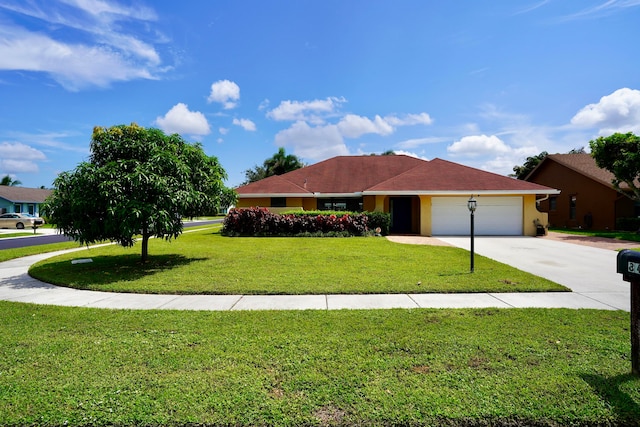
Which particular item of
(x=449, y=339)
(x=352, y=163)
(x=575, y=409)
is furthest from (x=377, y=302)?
(x=352, y=163)

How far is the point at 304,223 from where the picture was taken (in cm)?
1855

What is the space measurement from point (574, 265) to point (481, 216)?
32.6 ft

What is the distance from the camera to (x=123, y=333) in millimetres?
4566

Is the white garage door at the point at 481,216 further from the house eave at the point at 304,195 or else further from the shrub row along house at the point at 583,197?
the shrub row along house at the point at 583,197

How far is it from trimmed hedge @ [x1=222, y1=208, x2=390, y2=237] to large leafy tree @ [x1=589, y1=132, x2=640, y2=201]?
12.1 m

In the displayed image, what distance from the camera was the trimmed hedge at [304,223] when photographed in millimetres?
18281

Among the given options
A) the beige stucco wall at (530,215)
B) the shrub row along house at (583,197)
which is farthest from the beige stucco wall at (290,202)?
the shrub row along house at (583,197)

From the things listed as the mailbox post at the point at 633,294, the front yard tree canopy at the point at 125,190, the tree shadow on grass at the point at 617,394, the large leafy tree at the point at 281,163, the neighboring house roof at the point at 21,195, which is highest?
the large leafy tree at the point at 281,163

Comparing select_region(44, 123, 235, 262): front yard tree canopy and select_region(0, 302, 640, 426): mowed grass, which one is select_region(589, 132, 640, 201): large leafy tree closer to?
select_region(0, 302, 640, 426): mowed grass

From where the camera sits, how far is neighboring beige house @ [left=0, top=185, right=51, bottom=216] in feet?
126

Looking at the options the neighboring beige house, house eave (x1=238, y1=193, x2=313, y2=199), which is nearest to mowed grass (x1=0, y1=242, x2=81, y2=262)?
house eave (x1=238, y1=193, x2=313, y2=199)

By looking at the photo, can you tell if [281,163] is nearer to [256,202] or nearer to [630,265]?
[256,202]

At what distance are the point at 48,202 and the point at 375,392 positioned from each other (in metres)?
9.74

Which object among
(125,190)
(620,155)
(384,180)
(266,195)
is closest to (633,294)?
(125,190)
